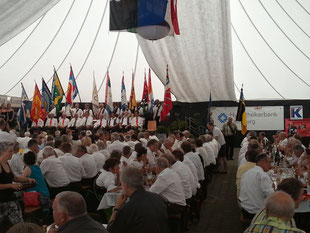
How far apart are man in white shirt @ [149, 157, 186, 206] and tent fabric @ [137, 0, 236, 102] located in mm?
6994

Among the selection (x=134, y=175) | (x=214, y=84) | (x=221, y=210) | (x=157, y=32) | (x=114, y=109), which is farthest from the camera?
(x=114, y=109)

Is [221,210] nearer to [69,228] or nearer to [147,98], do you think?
[69,228]

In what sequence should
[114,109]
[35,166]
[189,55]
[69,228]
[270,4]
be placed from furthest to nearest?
[114,109] < [270,4] < [189,55] < [35,166] < [69,228]

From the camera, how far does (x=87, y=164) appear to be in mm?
7691

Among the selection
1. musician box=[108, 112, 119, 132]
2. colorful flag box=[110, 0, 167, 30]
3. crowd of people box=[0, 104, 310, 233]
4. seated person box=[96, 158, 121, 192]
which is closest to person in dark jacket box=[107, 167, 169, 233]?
crowd of people box=[0, 104, 310, 233]

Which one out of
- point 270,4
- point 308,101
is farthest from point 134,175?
point 308,101

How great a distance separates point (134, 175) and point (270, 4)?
13.0 m

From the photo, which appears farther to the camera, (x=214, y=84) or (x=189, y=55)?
(x=214, y=84)

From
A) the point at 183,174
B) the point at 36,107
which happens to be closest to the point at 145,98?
the point at 36,107

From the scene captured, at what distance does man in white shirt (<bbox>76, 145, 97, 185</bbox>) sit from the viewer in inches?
303

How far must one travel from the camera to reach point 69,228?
2816mm

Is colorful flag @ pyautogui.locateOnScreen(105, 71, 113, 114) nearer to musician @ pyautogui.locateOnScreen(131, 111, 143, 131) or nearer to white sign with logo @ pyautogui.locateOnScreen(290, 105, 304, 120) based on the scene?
musician @ pyautogui.locateOnScreen(131, 111, 143, 131)

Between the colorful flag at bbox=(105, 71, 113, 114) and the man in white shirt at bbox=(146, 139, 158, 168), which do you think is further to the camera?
the colorful flag at bbox=(105, 71, 113, 114)

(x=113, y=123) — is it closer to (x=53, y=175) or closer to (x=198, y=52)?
(x=198, y=52)
